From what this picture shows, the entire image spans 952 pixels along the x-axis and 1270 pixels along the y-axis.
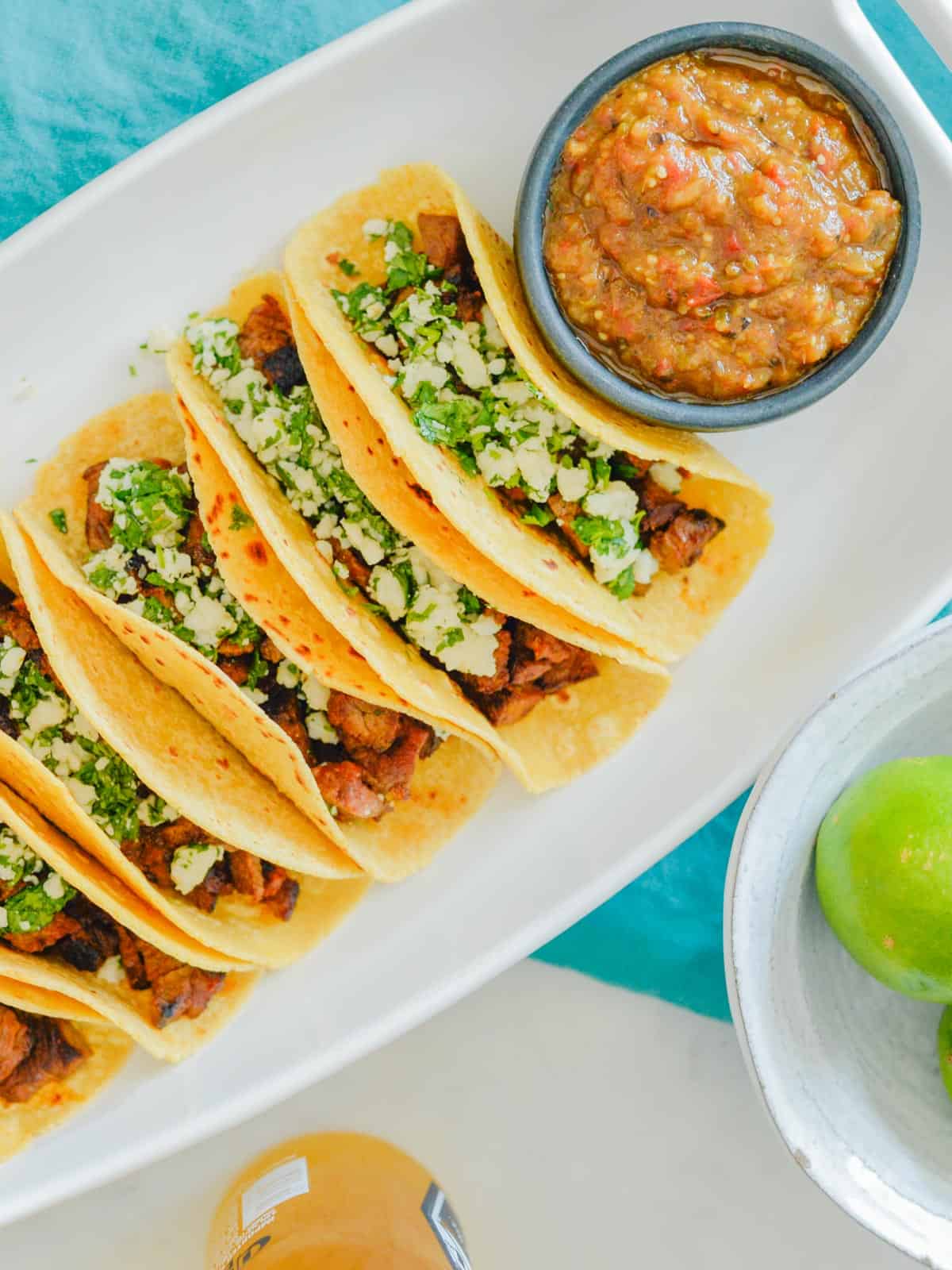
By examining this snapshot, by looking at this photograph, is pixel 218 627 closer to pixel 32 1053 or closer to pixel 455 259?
pixel 455 259

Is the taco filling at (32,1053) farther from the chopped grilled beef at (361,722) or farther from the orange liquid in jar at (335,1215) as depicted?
the chopped grilled beef at (361,722)

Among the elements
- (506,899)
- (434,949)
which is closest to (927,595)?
(506,899)

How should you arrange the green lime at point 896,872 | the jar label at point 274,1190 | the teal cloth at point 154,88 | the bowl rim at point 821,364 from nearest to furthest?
the green lime at point 896,872 → the bowl rim at point 821,364 → the jar label at point 274,1190 → the teal cloth at point 154,88

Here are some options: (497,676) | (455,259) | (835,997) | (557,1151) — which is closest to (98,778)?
(497,676)

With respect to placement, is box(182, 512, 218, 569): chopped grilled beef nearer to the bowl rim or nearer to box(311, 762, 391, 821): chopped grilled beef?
box(311, 762, 391, 821): chopped grilled beef

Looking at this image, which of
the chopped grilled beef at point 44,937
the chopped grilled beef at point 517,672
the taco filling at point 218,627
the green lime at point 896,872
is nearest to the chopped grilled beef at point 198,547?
the taco filling at point 218,627
